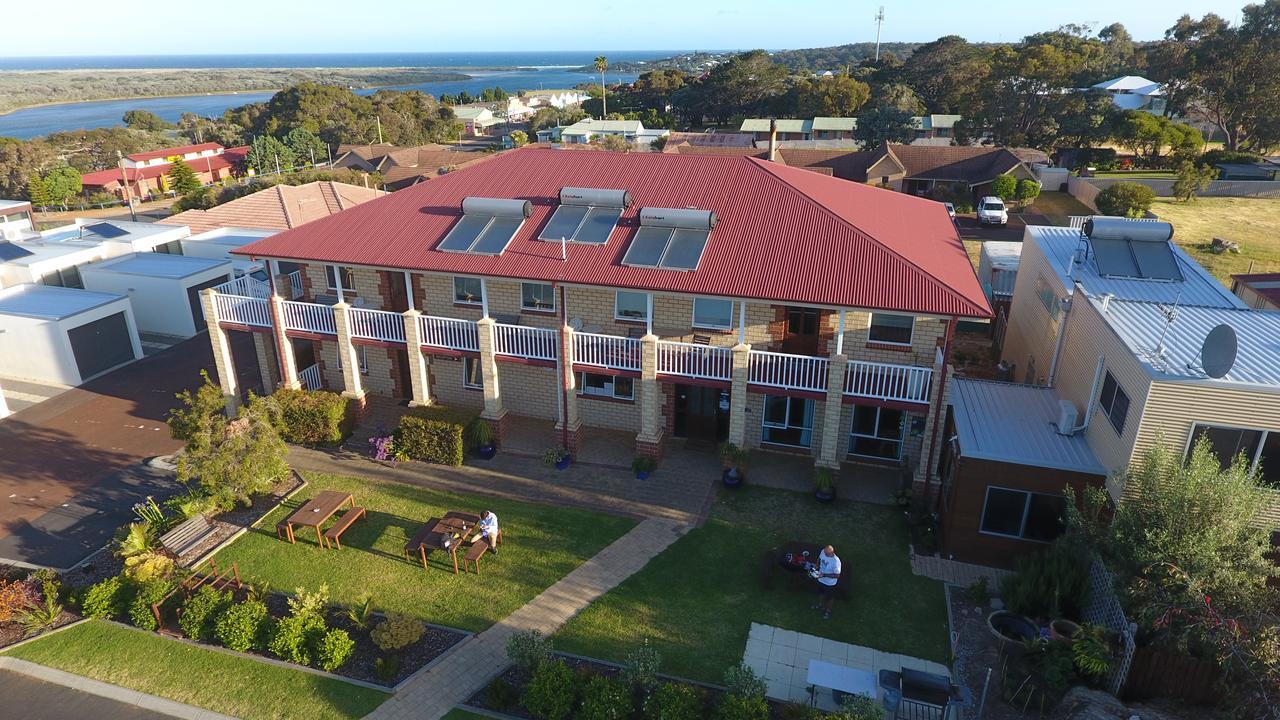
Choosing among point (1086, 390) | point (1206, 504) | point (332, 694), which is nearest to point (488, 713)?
point (332, 694)

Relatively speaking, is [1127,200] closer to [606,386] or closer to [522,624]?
[606,386]

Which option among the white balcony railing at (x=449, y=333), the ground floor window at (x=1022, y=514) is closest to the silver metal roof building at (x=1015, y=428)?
the ground floor window at (x=1022, y=514)

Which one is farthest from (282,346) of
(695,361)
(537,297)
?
(695,361)

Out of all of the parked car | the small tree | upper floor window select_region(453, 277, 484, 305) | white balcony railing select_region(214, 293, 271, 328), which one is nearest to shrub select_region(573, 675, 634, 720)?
upper floor window select_region(453, 277, 484, 305)

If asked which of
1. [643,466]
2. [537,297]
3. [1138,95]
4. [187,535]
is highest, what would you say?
[1138,95]

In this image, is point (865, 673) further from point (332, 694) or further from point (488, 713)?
point (332, 694)

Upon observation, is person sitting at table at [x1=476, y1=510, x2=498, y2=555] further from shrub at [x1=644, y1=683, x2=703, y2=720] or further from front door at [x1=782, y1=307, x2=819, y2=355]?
front door at [x1=782, y1=307, x2=819, y2=355]
